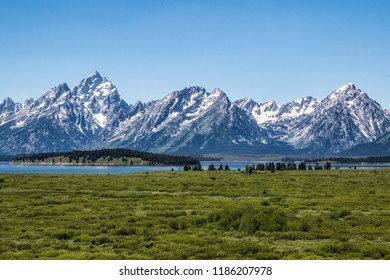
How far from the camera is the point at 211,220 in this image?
52.3 m

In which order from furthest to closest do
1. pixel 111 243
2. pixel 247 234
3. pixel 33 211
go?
pixel 33 211 → pixel 247 234 → pixel 111 243

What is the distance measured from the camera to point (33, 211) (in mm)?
62281

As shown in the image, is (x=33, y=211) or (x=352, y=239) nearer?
(x=352, y=239)
